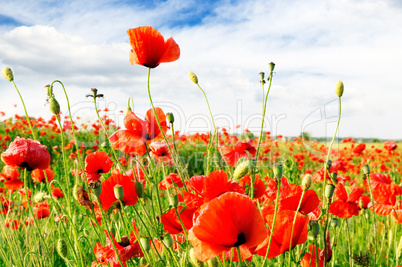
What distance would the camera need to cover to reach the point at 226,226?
30.4 inches

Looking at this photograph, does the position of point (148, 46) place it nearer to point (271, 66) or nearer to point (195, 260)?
point (271, 66)

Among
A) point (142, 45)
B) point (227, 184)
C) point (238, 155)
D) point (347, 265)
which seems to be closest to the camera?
point (227, 184)

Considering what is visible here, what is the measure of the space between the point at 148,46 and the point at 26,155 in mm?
625

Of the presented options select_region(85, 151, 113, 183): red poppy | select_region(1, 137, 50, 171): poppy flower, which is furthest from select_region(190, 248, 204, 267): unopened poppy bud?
select_region(1, 137, 50, 171): poppy flower

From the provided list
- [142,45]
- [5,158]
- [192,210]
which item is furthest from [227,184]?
[5,158]

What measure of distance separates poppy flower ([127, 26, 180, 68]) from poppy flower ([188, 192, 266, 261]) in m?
0.79

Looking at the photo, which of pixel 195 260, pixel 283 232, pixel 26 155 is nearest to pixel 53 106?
pixel 26 155

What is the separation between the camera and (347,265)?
7.58ft

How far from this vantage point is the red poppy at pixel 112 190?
1.20 m

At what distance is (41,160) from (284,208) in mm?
942

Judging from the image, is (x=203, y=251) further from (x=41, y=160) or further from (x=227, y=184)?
(x=41, y=160)

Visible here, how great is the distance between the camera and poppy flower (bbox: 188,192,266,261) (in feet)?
2.48

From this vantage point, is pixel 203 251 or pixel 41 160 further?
pixel 41 160

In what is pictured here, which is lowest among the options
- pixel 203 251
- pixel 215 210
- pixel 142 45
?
pixel 203 251
